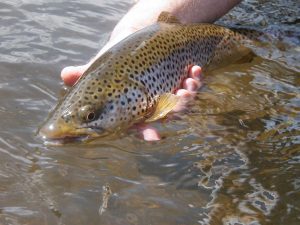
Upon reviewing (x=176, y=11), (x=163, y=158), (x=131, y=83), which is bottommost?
(x=163, y=158)

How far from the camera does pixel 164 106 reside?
9.47ft

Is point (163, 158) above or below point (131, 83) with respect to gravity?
below

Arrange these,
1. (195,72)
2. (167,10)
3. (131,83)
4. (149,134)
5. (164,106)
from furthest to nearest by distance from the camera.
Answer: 1. (167,10)
2. (195,72)
3. (131,83)
4. (164,106)
5. (149,134)

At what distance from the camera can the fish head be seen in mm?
2600

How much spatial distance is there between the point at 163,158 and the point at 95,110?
0.45 m

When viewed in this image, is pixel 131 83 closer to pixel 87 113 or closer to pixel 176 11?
pixel 87 113

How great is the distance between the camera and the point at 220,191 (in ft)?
8.03

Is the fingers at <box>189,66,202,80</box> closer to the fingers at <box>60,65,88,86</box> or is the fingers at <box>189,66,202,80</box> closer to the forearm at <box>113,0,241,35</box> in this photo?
the forearm at <box>113,0,241,35</box>

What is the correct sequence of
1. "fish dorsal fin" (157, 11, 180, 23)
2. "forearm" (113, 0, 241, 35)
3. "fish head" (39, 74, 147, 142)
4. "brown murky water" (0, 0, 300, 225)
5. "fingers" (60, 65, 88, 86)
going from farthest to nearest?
"forearm" (113, 0, 241, 35)
"fish dorsal fin" (157, 11, 180, 23)
"fingers" (60, 65, 88, 86)
"fish head" (39, 74, 147, 142)
"brown murky water" (0, 0, 300, 225)

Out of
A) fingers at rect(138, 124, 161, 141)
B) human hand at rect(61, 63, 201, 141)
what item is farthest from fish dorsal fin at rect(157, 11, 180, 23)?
fingers at rect(138, 124, 161, 141)

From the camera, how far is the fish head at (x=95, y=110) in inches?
102

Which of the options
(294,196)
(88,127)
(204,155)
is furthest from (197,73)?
(294,196)

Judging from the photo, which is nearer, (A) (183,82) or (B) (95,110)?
(B) (95,110)

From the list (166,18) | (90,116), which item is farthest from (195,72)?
(90,116)
